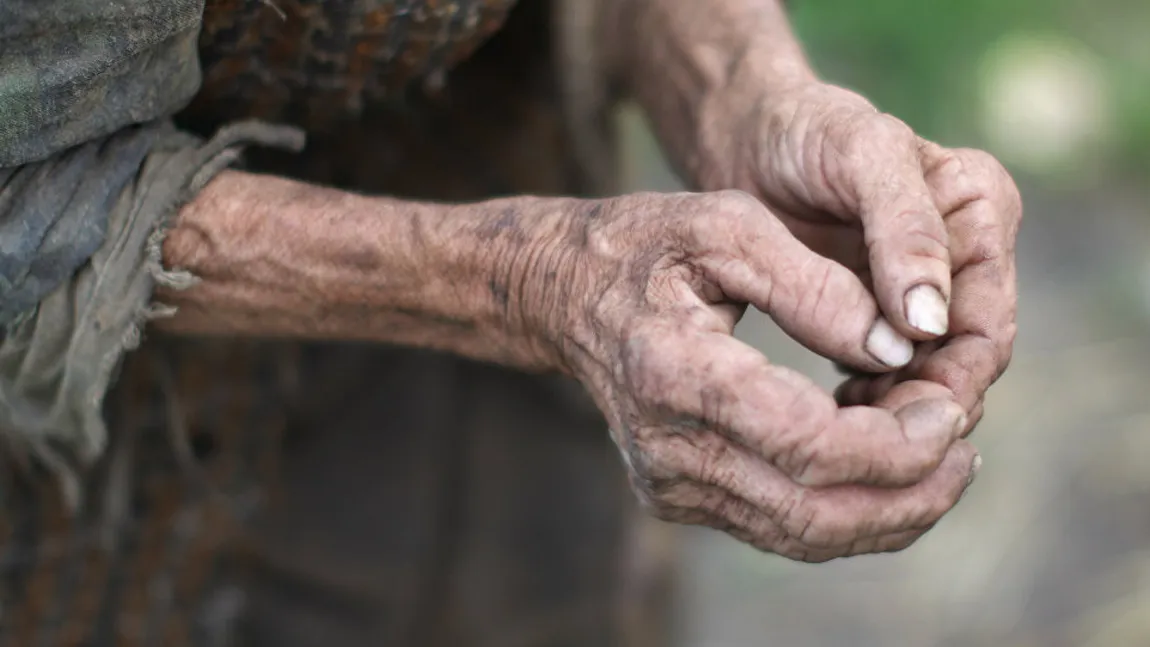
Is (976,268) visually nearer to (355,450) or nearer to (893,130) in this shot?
(893,130)

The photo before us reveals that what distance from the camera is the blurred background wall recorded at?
6.56 feet

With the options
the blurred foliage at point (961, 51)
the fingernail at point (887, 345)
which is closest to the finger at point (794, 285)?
the fingernail at point (887, 345)

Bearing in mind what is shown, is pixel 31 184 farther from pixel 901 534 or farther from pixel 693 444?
pixel 901 534

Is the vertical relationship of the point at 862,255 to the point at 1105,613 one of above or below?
above

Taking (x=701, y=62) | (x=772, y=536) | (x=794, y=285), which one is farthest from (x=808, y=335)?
(x=701, y=62)

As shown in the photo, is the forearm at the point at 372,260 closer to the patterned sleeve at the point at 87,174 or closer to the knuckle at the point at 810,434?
the patterned sleeve at the point at 87,174

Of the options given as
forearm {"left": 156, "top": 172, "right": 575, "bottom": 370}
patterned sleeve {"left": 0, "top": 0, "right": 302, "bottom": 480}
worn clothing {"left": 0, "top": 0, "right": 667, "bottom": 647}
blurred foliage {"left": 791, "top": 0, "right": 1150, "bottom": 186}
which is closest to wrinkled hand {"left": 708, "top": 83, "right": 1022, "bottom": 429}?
forearm {"left": 156, "top": 172, "right": 575, "bottom": 370}

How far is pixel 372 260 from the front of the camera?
0.85 metres

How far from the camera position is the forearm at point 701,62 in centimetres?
100

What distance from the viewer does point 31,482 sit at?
3.95 feet

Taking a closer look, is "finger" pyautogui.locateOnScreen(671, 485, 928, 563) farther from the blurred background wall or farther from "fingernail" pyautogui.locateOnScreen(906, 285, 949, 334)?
the blurred background wall

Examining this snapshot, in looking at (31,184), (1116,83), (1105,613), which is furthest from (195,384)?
(1116,83)

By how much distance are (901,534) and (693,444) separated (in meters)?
0.16

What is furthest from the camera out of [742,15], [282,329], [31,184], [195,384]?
[195,384]
